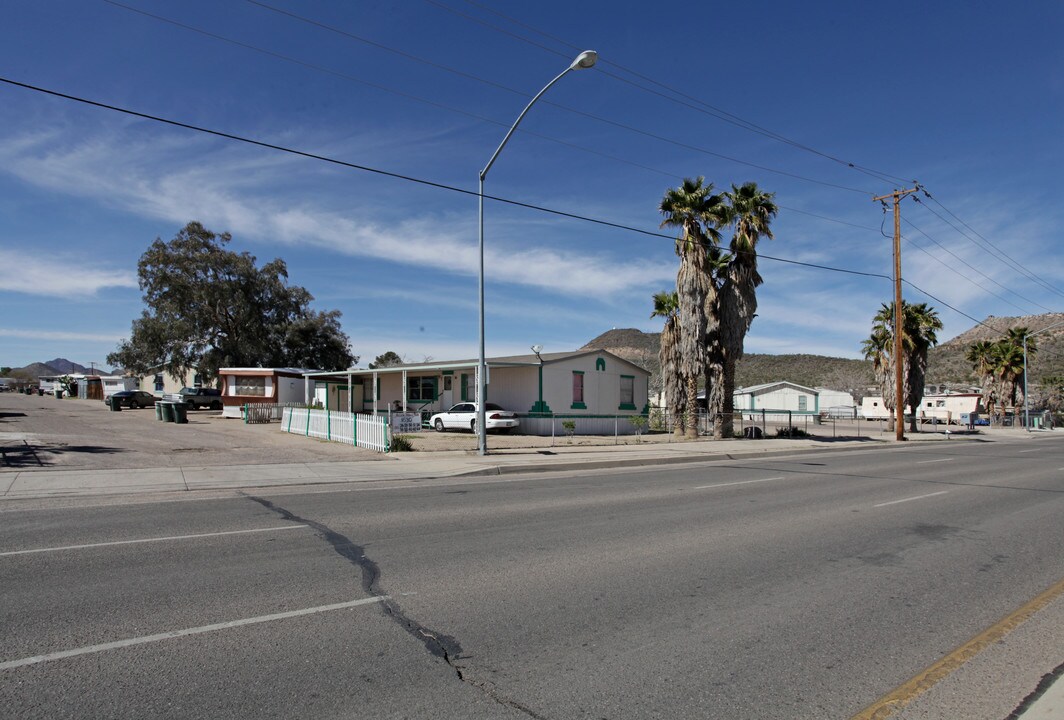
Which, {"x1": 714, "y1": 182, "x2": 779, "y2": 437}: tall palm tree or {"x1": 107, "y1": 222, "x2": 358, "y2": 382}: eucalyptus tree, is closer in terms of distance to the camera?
{"x1": 714, "y1": 182, "x2": 779, "y2": 437}: tall palm tree

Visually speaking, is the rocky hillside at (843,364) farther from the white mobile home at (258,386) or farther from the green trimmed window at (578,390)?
the green trimmed window at (578,390)

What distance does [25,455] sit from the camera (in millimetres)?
16438

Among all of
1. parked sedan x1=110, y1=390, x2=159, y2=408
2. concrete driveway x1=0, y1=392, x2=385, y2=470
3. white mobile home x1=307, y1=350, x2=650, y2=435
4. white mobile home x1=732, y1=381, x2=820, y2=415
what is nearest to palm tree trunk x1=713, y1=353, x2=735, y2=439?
white mobile home x1=307, y1=350, x2=650, y2=435

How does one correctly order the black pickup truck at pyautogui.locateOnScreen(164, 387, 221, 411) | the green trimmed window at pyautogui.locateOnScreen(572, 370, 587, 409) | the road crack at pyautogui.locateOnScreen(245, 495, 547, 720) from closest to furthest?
the road crack at pyautogui.locateOnScreen(245, 495, 547, 720), the green trimmed window at pyautogui.locateOnScreen(572, 370, 587, 409), the black pickup truck at pyautogui.locateOnScreen(164, 387, 221, 411)

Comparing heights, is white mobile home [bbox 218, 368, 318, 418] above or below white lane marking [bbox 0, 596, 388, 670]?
above

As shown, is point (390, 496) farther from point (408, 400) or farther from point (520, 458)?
point (408, 400)

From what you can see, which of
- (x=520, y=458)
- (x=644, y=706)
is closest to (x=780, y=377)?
(x=520, y=458)

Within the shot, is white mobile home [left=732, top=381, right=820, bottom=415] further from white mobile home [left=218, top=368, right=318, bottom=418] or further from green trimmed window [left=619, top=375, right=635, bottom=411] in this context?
white mobile home [left=218, top=368, right=318, bottom=418]

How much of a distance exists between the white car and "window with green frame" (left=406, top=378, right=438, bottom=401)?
494 cm

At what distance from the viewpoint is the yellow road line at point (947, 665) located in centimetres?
Answer: 398

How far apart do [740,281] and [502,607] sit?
27930 millimetres

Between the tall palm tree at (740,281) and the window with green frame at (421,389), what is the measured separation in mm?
15574

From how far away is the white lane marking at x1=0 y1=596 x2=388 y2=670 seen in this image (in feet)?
14.5

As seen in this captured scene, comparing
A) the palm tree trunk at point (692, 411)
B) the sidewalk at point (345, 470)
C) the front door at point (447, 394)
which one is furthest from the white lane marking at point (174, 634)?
the front door at point (447, 394)
